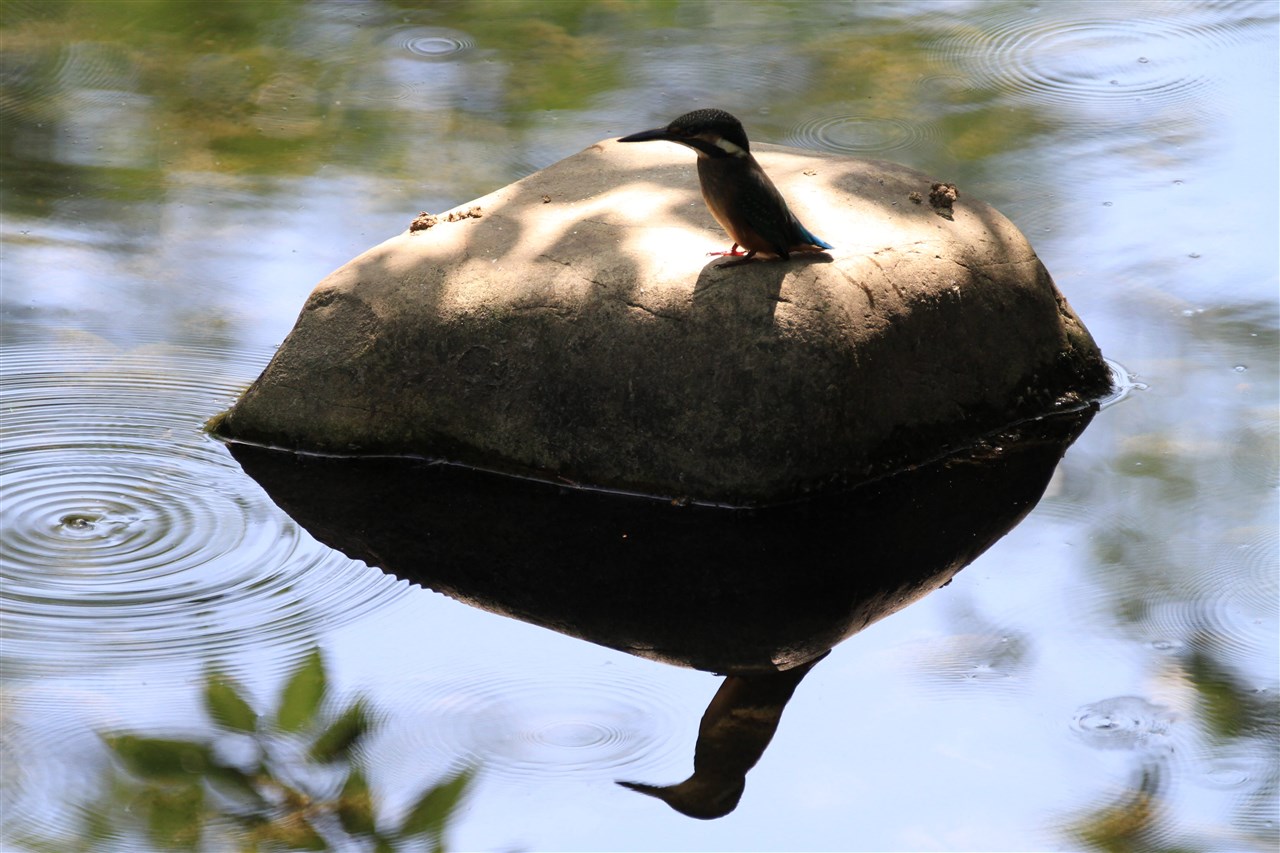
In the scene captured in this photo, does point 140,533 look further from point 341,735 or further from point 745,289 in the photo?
point 745,289

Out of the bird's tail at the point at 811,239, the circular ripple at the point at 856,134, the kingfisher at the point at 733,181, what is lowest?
the circular ripple at the point at 856,134

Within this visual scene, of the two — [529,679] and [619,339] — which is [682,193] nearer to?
[619,339]

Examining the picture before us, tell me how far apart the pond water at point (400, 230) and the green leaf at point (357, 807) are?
0.04 ft

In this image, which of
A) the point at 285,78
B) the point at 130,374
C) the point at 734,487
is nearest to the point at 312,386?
the point at 130,374

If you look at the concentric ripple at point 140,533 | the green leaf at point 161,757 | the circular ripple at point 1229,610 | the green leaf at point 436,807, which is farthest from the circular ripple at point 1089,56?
the green leaf at point 161,757

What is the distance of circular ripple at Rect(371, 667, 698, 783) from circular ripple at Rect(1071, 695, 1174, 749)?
80cm

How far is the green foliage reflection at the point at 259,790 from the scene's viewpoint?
3.04 meters

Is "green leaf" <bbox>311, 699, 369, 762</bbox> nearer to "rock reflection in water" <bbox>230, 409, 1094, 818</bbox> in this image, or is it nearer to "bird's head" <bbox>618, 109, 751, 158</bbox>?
"rock reflection in water" <bbox>230, 409, 1094, 818</bbox>

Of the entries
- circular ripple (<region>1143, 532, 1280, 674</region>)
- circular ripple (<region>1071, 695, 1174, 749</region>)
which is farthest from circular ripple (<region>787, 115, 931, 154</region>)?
circular ripple (<region>1071, 695, 1174, 749</region>)

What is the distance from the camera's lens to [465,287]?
4.47 m

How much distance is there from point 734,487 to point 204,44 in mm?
4627

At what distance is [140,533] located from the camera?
4062mm

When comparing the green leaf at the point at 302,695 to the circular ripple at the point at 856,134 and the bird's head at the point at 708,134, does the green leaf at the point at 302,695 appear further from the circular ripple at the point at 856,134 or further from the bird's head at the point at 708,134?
the circular ripple at the point at 856,134

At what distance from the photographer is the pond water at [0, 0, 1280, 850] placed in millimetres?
3273
